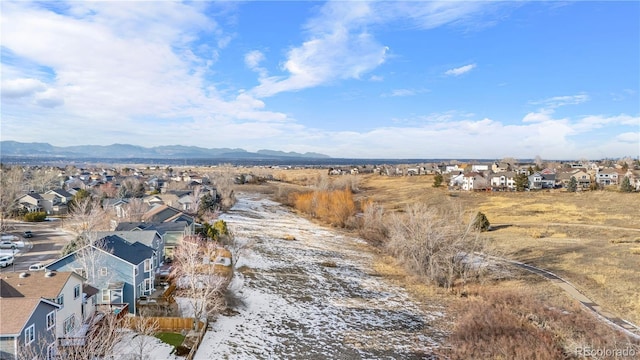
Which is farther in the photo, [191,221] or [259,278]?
[191,221]

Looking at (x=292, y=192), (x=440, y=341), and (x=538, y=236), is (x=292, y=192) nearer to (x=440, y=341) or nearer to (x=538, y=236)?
(x=538, y=236)

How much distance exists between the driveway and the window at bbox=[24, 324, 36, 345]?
2074cm

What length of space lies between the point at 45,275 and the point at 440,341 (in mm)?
24190

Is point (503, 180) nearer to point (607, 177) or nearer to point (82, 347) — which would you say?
point (607, 177)

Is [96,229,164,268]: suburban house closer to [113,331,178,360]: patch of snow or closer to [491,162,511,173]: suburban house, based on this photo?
[113,331,178,360]: patch of snow

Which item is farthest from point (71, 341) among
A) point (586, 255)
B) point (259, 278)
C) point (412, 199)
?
point (412, 199)

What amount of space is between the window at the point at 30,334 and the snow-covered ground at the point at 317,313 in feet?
26.5

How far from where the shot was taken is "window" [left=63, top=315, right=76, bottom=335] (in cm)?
2184

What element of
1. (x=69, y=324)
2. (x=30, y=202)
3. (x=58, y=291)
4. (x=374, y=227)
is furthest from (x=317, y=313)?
(x=30, y=202)

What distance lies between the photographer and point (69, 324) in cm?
2230

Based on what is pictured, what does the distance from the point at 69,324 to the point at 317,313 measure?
16.1 m

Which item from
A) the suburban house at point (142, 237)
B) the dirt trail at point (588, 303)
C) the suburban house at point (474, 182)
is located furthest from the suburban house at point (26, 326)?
the suburban house at point (474, 182)

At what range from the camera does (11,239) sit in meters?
45.2

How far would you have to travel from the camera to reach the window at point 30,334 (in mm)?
17781
